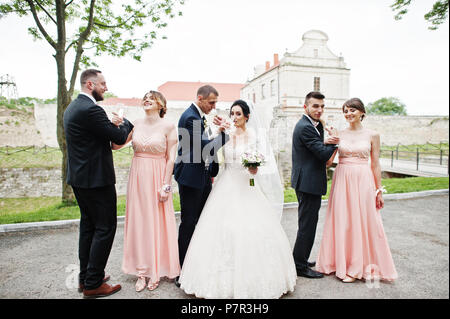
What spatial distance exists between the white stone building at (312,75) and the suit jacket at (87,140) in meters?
32.5

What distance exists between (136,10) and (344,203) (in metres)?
7.83

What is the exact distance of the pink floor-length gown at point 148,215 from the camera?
3.52 m

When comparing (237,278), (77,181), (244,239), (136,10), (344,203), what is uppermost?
(136,10)

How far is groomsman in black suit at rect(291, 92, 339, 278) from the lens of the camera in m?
3.56

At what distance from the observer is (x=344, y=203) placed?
146 inches

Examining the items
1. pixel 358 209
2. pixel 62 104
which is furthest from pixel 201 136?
pixel 62 104

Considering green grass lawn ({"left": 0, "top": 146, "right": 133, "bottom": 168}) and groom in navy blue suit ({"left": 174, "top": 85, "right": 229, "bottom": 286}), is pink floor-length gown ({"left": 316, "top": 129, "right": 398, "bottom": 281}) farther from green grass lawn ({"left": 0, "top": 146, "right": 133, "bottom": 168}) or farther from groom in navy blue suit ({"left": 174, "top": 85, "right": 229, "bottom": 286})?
green grass lawn ({"left": 0, "top": 146, "right": 133, "bottom": 168})

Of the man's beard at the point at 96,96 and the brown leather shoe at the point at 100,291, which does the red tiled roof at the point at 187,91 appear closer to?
the man's beard at the point at 96,96

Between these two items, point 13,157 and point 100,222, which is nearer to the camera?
point 100,222

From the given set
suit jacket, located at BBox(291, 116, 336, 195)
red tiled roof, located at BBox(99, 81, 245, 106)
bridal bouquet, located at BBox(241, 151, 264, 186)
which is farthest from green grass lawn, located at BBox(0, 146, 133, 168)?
red tiled roof, located at BBox(99, 81, 245, 106)

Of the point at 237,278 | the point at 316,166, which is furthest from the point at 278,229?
the point at 316,166

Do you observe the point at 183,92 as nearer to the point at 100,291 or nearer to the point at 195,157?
the point at 195,157

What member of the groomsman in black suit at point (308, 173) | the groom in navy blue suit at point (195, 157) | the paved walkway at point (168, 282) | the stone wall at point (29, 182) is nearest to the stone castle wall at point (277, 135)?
the stone wall at point (29, 182)
